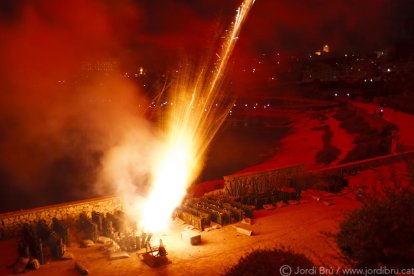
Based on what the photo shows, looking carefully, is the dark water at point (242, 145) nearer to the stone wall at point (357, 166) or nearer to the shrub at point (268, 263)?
the stone wall at point (357, 166)

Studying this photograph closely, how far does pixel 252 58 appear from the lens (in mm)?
83875

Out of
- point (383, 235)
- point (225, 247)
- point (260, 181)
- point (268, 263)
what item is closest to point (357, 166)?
point (260, 181)

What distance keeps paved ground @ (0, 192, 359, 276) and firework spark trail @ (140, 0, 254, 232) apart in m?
1.15

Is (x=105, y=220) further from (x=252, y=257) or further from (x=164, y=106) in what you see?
(x=164, y=106)

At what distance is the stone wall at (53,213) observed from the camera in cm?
1040

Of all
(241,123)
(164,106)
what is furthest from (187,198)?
(241,123)

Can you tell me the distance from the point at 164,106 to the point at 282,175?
26047 millimetres

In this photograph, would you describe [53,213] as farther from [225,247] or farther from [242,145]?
[242,145]

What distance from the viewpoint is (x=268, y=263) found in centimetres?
551

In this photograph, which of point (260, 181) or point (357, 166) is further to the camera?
point (357, 166)

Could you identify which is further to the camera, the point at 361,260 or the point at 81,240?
the point at 81,240

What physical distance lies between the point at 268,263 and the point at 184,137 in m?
23.4

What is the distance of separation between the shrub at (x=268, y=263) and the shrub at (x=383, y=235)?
0.89m

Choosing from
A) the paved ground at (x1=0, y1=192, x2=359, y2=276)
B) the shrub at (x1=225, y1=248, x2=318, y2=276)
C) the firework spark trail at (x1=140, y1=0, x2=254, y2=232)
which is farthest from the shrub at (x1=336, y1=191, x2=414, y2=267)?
the firework spark trail at (x1=140, y1=0, x2=254, y2=232)
